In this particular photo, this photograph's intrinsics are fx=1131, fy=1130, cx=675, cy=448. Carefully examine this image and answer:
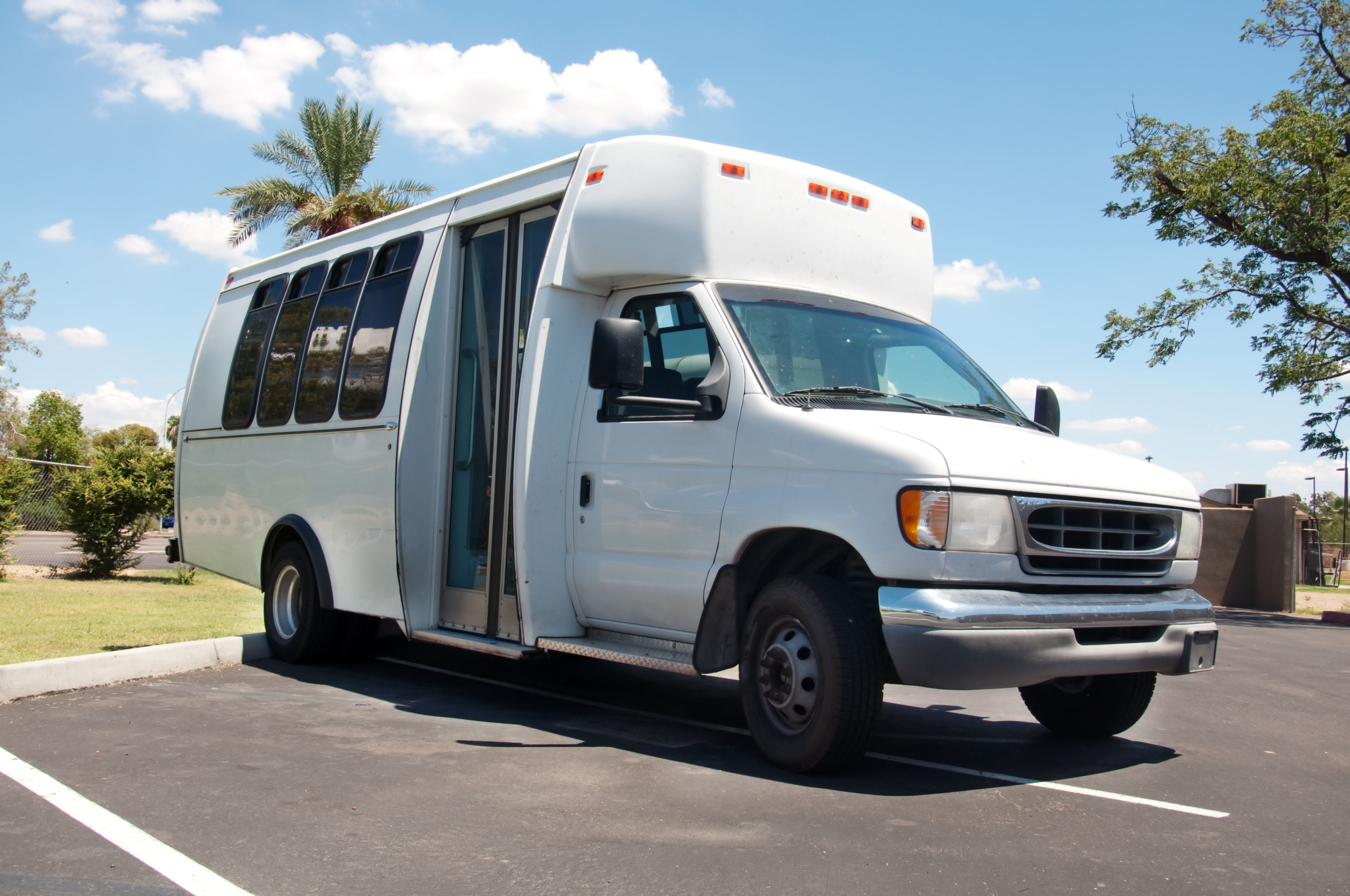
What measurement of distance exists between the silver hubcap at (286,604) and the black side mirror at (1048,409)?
557 cm

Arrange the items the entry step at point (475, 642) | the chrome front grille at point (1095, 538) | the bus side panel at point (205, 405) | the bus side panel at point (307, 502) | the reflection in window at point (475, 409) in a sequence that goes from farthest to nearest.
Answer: the bus side panel at point (205, 405) < the bus side panel at point (307, 502) < the reflection in window at point (475, 409) < the entry step at point (475, 642) < the chrome front grille at point (1095, 538)

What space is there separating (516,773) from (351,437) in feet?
12.1

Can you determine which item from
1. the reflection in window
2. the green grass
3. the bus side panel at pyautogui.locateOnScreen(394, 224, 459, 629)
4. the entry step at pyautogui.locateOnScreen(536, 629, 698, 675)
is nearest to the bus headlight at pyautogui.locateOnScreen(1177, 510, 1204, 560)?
the entry step at pyautogui.locateOnScreen(536, 629, 698, 675)

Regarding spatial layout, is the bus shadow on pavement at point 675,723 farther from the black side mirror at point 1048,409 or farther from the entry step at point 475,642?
the black side mirror at point 1048,409

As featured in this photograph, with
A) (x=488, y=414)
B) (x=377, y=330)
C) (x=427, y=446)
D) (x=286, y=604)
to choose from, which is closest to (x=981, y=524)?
(x=488, y=414)

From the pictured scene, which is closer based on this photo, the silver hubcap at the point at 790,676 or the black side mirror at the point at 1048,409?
the silver hubcap at the point at 790,676

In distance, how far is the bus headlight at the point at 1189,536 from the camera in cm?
554

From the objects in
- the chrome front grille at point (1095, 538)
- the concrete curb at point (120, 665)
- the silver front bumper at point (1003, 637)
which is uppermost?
the chrome front grille at point (1095, 538)

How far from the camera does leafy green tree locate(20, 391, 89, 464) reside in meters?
78.8

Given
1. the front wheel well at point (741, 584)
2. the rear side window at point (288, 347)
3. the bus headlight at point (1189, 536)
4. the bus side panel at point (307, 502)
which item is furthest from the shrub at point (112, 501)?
the bus headlight at point (1189, 536)

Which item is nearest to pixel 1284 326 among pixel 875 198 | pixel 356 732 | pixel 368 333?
pixel 875 198

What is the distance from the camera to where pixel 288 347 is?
920 centimetres

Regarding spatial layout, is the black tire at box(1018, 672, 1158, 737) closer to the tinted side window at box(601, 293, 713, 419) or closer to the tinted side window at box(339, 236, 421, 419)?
the tinted side window at box(601, 293, 713, 419)

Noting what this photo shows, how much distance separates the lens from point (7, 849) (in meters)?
4.00
